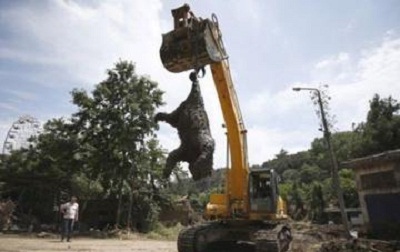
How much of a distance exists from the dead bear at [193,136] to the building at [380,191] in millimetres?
12678

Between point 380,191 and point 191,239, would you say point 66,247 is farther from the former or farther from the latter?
point 380,191

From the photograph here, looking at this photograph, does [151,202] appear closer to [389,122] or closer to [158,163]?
[158,163]

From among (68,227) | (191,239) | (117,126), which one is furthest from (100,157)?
(191,239)

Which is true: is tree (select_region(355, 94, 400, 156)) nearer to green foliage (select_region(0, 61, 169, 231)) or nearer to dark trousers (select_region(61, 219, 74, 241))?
green foliage (select_region(0, 61, 169, 231))

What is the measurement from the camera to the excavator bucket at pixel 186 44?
9.52 m

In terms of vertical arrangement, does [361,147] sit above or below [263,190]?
above

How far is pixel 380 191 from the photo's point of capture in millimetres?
19609

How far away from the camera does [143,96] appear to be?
98.7 ft

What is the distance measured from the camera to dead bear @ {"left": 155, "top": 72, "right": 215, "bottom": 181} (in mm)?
8125

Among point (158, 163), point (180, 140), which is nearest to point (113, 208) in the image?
point (158, 163)

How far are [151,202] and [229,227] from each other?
61.4ft

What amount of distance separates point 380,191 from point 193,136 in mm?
14407

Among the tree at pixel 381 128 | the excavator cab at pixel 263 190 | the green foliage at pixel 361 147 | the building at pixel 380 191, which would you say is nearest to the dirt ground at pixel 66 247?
the excavator cab at pixel 263 190

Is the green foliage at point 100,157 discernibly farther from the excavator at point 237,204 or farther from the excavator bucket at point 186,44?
the excavator bucket at point 186,44
